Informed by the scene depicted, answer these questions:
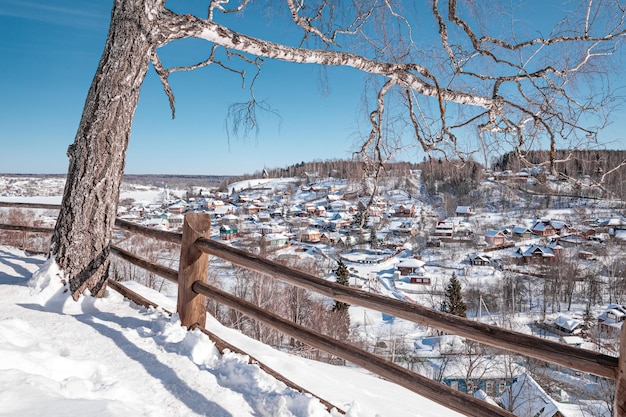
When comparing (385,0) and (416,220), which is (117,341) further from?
(416,220)

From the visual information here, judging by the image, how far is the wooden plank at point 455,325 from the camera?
4.50 ft

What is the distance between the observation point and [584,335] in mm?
26062

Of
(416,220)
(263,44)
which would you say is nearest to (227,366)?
(263,44)

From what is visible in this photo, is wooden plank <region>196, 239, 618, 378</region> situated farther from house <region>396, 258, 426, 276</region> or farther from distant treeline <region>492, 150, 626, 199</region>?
house <region>396, 258, 426, 276</region>

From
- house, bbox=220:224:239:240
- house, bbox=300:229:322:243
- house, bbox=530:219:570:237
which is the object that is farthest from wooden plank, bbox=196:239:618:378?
house, bbox=530:219:570:237

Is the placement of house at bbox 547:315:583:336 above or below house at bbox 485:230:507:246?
below

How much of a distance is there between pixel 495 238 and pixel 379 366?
2201 inches

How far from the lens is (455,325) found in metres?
1.71

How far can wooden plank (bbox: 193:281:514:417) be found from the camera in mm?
1668

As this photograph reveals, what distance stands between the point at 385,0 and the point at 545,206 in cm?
6697

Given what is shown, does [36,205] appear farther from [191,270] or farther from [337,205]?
[337,205]

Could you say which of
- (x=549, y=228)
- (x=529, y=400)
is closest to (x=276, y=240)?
(x=529, y=400)

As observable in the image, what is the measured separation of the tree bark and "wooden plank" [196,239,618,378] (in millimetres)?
1269

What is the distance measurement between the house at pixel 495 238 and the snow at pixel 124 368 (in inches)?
2130
